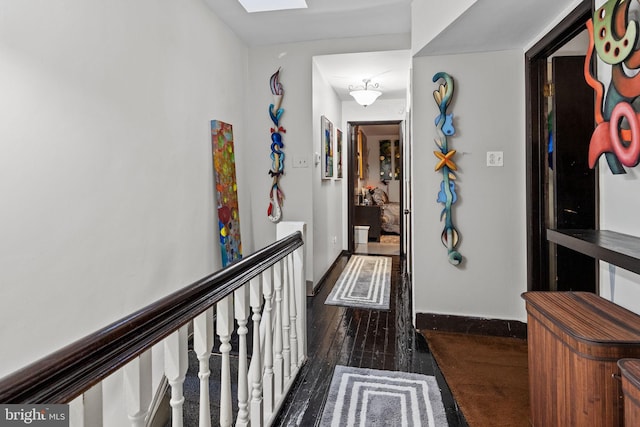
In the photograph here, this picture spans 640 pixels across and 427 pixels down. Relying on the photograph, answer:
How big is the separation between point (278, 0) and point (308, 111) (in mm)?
1028

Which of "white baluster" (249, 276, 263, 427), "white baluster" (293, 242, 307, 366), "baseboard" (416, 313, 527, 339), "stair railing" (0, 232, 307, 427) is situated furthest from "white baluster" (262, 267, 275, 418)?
"baseboard" (416, 313, 527, 339)

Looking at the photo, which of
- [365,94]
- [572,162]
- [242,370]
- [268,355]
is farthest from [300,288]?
[365,94]

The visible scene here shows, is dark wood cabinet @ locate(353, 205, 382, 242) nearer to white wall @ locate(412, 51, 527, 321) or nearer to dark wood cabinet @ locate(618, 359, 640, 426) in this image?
white wall @ locate(412, 51, 527, 321)

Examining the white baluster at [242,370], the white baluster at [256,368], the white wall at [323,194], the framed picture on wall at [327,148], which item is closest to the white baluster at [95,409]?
the white baluster at [242,370]

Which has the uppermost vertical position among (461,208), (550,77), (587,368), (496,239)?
(550,77)

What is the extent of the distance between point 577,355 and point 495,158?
6.07 ft

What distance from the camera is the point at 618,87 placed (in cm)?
141

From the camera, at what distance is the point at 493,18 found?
7.12 feet

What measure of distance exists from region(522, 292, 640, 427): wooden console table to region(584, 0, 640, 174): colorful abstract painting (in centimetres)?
59

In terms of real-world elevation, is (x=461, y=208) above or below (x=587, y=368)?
above

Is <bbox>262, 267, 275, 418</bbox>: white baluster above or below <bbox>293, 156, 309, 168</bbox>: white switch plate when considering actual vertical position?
below

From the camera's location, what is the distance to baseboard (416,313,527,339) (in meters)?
2.73

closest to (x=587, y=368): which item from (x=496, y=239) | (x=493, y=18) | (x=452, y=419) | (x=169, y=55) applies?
(x=452, y=419)

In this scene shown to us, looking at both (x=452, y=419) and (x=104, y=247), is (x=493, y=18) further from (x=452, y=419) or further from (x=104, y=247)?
(x=104, y=247)
